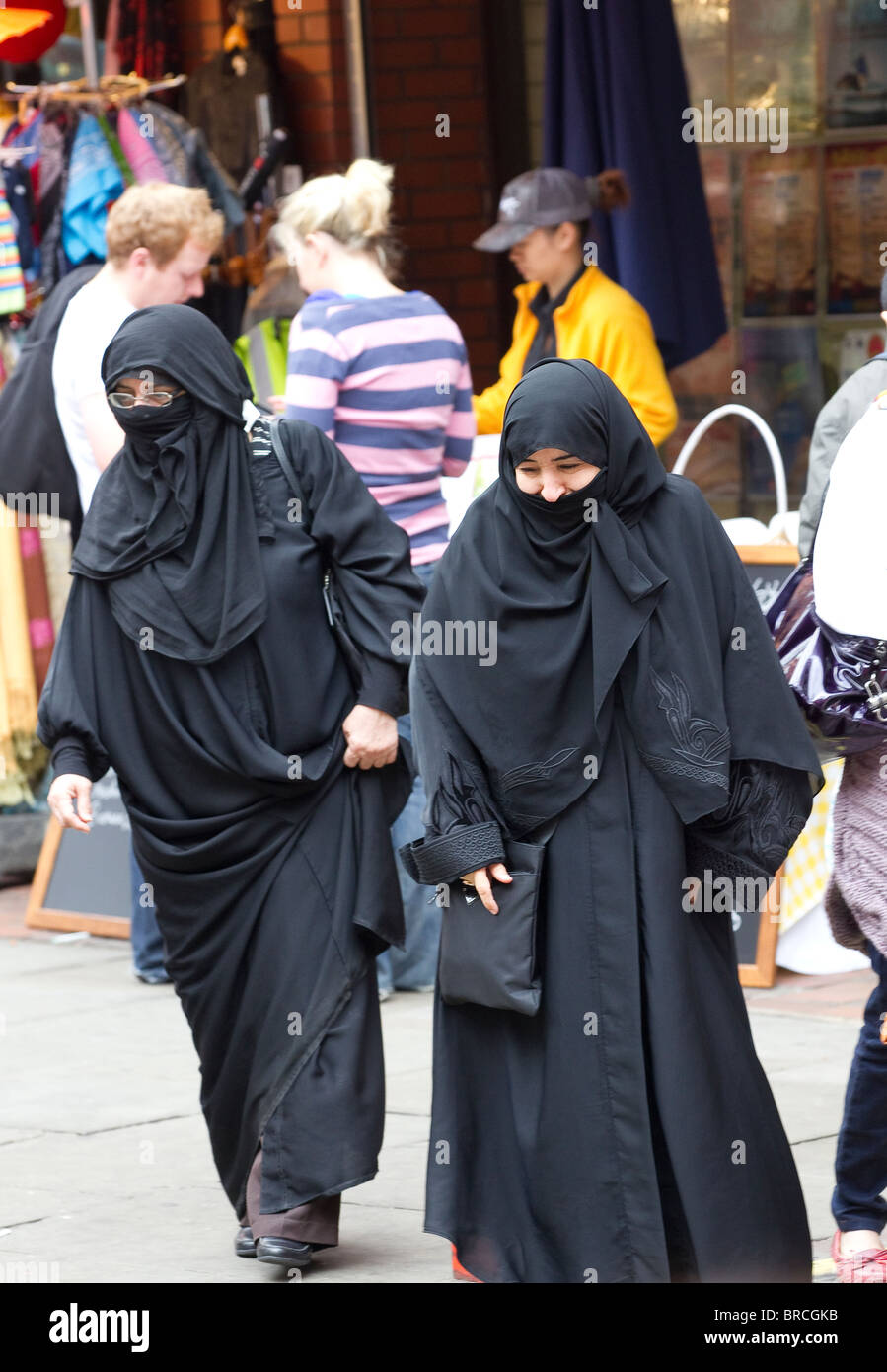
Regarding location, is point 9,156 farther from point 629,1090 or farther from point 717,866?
point 629,1090

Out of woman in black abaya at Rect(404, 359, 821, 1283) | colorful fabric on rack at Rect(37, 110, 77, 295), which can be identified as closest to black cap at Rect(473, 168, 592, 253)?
colorful fabric on rack at Rect(37, 110, 77, 295)

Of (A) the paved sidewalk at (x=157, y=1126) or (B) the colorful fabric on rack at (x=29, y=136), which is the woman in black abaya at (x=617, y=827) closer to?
(A) the paved sidewalk at (x=157, y=1126)

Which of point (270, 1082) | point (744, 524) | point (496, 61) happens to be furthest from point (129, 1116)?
point (496, 61)

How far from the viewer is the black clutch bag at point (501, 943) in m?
3.61

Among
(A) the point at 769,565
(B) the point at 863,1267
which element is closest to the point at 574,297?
(A) the point at 769,565

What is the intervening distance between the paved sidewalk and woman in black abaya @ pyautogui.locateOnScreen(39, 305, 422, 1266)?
0.22 m

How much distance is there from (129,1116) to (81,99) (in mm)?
3625

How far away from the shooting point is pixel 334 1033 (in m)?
4.27

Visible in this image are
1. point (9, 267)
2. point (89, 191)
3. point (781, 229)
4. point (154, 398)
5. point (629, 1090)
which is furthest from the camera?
point (781, 229)

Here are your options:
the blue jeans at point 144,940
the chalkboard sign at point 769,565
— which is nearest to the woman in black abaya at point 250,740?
the chalkboard sign at point 769,565

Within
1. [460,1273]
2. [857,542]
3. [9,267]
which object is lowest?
[460,1273]

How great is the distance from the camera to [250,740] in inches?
167

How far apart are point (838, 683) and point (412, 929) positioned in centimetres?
278

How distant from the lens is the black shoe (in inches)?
166
